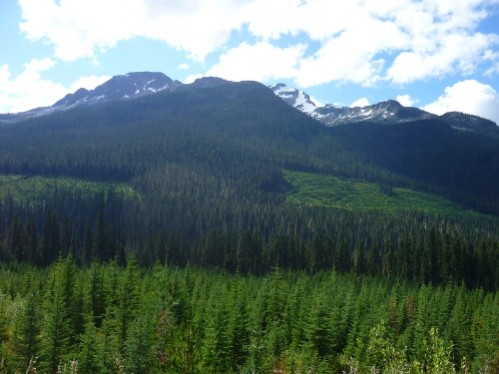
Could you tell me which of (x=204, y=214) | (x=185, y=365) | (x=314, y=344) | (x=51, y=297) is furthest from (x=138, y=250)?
(x=185, y=365)

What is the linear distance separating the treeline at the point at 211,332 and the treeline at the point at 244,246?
35384 millimetres

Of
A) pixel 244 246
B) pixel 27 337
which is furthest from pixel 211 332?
pixel 244 246

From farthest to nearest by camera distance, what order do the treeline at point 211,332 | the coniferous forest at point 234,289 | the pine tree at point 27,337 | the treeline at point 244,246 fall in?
1. the treeline at point 244,246
2. the coniferous forest at point 234,289
3. the pine tree at point 27,337
4. the treeline at point 211,332

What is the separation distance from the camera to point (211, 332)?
111 ft

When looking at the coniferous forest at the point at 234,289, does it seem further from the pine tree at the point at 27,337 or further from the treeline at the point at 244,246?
the treeline at the point at 244,246

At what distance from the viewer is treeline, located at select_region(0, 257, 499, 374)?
24.6 m

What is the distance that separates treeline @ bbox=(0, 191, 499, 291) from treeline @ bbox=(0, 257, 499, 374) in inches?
1393

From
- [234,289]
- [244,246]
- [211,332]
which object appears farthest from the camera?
[244,246]

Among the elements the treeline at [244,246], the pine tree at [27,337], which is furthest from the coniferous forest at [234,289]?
the treeline at [244,246]

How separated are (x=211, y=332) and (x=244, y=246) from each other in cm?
8773

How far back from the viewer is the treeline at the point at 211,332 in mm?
24578

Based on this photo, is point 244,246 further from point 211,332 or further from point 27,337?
point 27,337

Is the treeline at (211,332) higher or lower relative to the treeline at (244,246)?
higher

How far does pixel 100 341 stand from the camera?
26.0m
